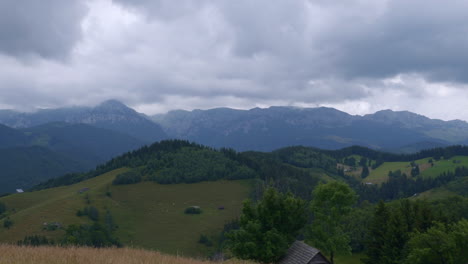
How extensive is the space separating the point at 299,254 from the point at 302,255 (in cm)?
78

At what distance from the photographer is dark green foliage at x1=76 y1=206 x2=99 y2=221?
14912 cm

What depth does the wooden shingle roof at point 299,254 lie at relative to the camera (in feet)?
108

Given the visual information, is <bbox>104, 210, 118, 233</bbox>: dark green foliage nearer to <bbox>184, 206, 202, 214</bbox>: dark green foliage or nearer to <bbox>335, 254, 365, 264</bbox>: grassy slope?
<bbox>184, 206, 202, 214</bbox>: dark green foliage

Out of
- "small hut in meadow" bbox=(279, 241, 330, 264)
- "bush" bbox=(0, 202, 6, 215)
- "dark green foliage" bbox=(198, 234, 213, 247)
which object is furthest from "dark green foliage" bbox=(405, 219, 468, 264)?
"bush" bbox=(0, 202, 6, 215)

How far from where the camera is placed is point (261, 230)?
130ft

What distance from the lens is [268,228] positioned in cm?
4028

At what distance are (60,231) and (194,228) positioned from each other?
50.7 meters

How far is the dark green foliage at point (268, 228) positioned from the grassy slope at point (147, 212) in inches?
2929

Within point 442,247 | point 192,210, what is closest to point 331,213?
point 442,247

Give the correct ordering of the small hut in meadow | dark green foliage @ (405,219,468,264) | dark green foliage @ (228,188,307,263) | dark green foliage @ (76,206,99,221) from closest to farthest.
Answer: the small hut in meadow
dark green foliage @ (405,219,468,264)
dark green foliage @ (228,188,307,263)
dark green foliage @ (76,206,99,221)

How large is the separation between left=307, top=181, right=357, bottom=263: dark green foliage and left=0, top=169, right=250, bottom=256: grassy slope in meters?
64.0

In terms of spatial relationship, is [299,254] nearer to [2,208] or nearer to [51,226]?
[51,226]

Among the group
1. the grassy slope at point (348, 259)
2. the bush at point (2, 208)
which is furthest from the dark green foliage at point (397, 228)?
the bush at point (2, 208)

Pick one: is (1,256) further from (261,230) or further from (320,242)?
(320,242)
